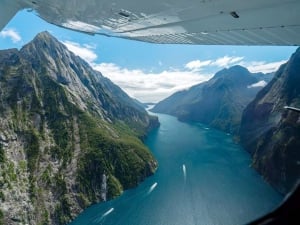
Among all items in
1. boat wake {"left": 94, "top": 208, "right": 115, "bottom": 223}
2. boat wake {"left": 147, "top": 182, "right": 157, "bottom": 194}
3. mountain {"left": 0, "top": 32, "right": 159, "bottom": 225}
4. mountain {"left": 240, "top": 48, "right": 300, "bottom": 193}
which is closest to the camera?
boat wake {"left": 94, "top": 208, "right": 115, "bottom": 223}

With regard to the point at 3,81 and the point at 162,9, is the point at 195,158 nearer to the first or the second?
the point at 3,81

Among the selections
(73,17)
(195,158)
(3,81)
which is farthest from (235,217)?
(3,81)

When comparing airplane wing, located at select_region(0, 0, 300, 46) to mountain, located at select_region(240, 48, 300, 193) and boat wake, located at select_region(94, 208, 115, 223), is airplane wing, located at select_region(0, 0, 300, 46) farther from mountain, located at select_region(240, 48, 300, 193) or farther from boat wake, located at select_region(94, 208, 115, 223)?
boat wake, located at select_region(94, 208, 115, 223)

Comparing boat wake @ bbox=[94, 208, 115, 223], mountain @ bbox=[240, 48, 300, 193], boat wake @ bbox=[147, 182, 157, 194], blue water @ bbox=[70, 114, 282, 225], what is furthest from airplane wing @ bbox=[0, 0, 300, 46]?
boat wake @ bbox=[147, 182, 157, 194]

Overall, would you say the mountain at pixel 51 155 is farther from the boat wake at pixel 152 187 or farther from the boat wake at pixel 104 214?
the boat wake at pixel 104 214

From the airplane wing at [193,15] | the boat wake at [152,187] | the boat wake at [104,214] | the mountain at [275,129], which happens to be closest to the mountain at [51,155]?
the boat wake at [152,187]

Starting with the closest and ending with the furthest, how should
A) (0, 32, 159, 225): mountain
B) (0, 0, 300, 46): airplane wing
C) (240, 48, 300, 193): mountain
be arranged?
1. (0, 0, 300, 46): airplane wing
2. (240, 48, 300, 193): mountain
3. (0, 32, 159, 225): mountain
